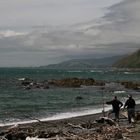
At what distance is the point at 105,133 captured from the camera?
Answer: 2127 centimetres

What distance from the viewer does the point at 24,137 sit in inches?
798

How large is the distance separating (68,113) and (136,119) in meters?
9.98

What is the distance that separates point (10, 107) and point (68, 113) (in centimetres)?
799

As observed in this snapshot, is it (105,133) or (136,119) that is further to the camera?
(136,119)

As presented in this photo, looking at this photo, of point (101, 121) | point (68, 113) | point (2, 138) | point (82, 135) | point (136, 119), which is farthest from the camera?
point (68, 113)

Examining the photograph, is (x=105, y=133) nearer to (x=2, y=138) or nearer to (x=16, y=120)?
(x=2, y=138)

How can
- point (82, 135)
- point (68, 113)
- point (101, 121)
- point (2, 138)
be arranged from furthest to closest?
point (68, 113), point (101, 121), point (82, 135), point (2, 138)

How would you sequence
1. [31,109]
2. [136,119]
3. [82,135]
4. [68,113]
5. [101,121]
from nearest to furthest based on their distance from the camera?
[82,135], [101,121], [136,119], [68,113], [31,109]

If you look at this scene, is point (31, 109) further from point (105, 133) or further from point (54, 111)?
point (105, 133)

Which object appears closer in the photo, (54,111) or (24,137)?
(24,137)

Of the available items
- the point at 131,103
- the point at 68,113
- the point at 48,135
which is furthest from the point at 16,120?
the point at 48,135

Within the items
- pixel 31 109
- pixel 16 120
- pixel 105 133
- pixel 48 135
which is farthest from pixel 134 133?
pixel 31 109

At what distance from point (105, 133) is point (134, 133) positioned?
160cm

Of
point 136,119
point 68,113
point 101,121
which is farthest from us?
point 68,113
